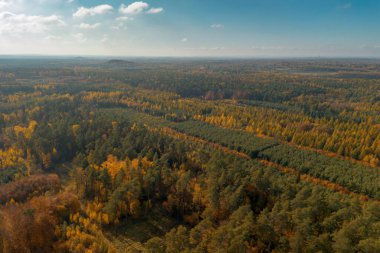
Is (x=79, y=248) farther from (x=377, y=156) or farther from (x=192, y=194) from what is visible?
(x=377, y=156)

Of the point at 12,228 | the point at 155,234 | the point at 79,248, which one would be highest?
the point at 12,228

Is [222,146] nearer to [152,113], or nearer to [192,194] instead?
[192,194]

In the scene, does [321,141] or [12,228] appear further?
[321,141]

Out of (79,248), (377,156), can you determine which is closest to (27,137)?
(79,248)

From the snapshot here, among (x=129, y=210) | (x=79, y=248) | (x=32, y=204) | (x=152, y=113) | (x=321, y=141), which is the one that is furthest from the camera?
(x=152, y=113)

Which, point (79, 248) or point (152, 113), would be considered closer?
point (79, 248)

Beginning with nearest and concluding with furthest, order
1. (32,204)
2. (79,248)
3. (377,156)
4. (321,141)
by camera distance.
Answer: (79,248) → (32,204) → (377,156) → (321,141)

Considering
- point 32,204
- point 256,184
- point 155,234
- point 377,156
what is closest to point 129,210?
point 155,234

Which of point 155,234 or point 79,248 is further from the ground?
point 79,248

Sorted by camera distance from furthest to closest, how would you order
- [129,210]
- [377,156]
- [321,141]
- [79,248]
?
[321,141] < [377,156] < [129,210] < [79,248]
